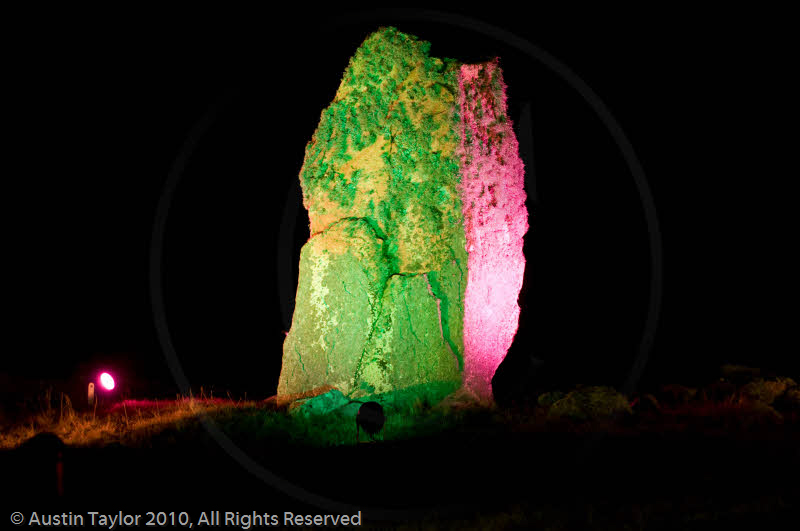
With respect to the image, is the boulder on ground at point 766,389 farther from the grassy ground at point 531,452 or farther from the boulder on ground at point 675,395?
the grassy ground at point 531,452

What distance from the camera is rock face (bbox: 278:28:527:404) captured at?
10000 millimetres

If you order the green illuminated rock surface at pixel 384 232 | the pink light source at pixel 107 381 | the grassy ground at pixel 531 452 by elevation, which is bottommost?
the grassy ground at pixel 531 452

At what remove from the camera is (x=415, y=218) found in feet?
33.9

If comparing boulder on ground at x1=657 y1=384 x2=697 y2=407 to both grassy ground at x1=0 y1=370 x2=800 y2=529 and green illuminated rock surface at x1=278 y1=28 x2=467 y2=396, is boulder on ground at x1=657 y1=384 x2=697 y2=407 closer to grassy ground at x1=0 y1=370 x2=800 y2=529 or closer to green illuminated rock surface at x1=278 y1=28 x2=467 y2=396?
grassy ground at x1=0 y1=370 x2=800 y2=529

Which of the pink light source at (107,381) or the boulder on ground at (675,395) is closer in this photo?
the pink light source at (107,381)

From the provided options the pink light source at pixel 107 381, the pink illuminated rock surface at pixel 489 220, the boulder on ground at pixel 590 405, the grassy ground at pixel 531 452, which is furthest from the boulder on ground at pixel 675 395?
the pink light source at pixel 107 381

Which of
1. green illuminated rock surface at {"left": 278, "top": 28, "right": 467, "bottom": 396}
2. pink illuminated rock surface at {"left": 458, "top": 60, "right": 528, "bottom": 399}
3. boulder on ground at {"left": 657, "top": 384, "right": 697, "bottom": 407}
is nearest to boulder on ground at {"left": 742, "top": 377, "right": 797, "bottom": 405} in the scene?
boulder on ground at {"left": 657, "top": 384, "right": 697, "bottom": 407}

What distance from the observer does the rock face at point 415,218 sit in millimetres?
10000

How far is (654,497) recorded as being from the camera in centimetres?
664

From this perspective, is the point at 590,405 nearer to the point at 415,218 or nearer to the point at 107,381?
the point at 415,218

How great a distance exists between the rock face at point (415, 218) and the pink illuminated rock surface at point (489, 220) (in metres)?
0.02

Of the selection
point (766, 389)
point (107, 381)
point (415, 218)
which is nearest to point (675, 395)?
point (766, 389)

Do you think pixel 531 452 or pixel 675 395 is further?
pixel 675 395

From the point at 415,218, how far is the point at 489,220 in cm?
111
